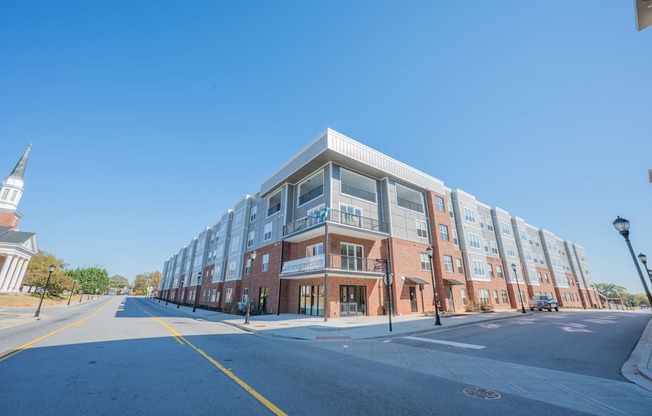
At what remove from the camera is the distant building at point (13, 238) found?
1777 inches

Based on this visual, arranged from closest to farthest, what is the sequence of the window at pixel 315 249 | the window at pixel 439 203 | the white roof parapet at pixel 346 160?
the white roof parapet at pixel 346 160 < the window at pixel 315 249 < the window at pixel 439 203

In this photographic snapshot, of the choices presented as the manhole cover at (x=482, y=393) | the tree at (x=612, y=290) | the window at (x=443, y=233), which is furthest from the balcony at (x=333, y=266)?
the tree at (x=612, y=290)

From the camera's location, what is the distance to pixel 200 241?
5553cm

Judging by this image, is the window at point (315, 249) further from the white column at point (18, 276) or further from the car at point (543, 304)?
the white column at point (18, 276)

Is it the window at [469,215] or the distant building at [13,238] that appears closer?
the window at [469,215]

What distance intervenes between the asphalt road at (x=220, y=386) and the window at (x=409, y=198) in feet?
73.6

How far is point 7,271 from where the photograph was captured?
4491 centimetres

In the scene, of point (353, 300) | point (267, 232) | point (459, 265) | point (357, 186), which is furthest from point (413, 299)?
point (267, 232)

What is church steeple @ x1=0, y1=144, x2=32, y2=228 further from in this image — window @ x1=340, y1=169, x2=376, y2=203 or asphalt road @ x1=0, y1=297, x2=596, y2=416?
window @ x1=340, y1=169, x2=376, y2=203

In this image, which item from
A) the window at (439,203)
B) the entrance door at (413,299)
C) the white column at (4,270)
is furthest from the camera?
the white column at (4,270)

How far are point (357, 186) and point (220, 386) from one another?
23487 millimetres

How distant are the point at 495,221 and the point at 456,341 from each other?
3881cm

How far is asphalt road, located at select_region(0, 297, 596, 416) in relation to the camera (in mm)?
4379

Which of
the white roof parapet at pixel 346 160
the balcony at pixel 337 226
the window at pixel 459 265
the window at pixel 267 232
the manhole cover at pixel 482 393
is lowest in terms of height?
the manhole cover at pixel 482 393
